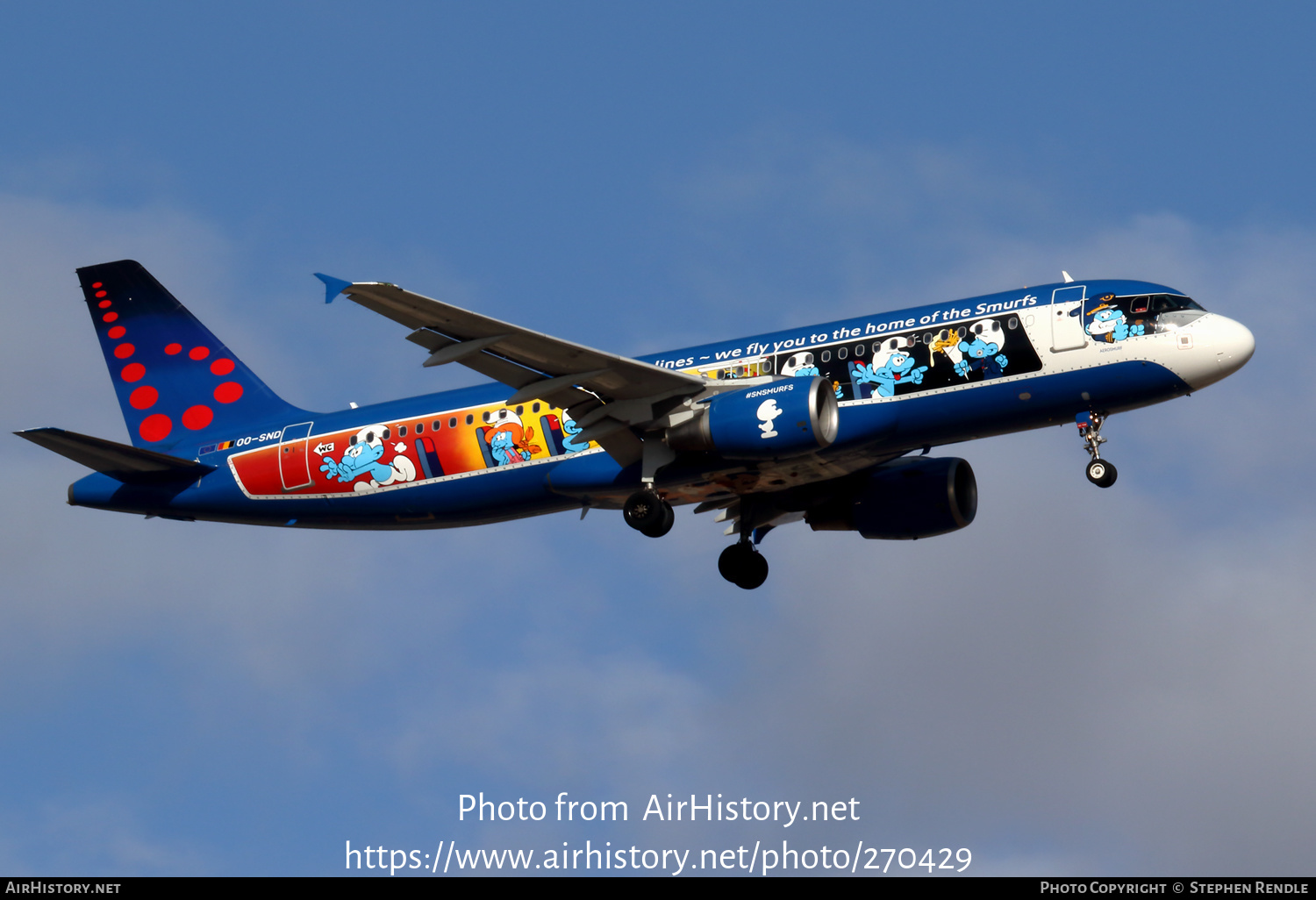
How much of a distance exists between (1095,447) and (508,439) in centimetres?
1424

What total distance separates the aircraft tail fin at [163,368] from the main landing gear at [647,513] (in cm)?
1132

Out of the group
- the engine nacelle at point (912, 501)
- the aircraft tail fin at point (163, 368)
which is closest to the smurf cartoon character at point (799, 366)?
the engine nacelle at point (912, 501)

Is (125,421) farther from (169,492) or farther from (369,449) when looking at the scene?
(369,449)

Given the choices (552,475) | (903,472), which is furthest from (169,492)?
(903,472)

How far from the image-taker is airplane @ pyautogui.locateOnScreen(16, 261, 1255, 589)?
118 ft

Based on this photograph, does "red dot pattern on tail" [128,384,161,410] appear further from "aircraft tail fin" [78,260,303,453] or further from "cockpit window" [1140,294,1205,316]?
"cockpit window" [1140,294,1205,316]

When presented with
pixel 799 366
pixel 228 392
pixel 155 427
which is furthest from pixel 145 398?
pixel 799 366

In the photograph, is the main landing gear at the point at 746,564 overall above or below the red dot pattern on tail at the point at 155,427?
below

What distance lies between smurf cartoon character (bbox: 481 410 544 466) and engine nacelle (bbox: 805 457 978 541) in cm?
842

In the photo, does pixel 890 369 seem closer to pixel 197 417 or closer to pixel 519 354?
pixel 519 354

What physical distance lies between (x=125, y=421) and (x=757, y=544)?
1822 centimetres

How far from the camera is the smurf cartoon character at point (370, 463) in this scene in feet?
136

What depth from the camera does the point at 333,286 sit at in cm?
3191

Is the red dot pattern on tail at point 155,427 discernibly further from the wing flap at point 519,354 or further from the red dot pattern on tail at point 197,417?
the wing flap at point 519,354
